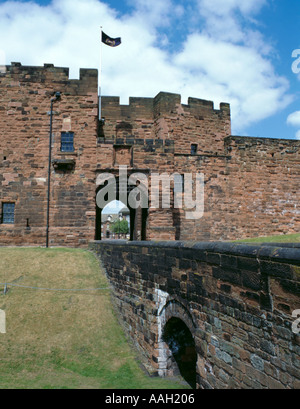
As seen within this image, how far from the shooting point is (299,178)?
21.3m

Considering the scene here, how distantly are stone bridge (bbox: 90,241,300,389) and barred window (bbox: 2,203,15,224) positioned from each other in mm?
9566

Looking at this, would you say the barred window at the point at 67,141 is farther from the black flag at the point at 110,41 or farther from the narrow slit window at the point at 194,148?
the narrow slit window at the point at 194,148

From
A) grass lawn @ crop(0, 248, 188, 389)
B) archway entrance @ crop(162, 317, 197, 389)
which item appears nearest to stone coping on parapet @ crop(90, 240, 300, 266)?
archway entrance @ crop(162, 317, 197, 389)

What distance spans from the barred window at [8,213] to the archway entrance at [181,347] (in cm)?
1188

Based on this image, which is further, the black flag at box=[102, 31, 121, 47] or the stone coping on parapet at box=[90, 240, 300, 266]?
the black flag at box=[102, 31, 121, 47]

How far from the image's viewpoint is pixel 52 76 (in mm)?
17828

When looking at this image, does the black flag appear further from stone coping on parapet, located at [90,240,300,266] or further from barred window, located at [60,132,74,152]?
stone coping on parapet, located at [90,240,300,266]

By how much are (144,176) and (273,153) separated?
362 inches

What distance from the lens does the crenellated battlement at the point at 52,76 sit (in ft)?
58.3

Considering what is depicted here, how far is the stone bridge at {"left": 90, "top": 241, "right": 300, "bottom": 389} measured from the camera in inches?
172
